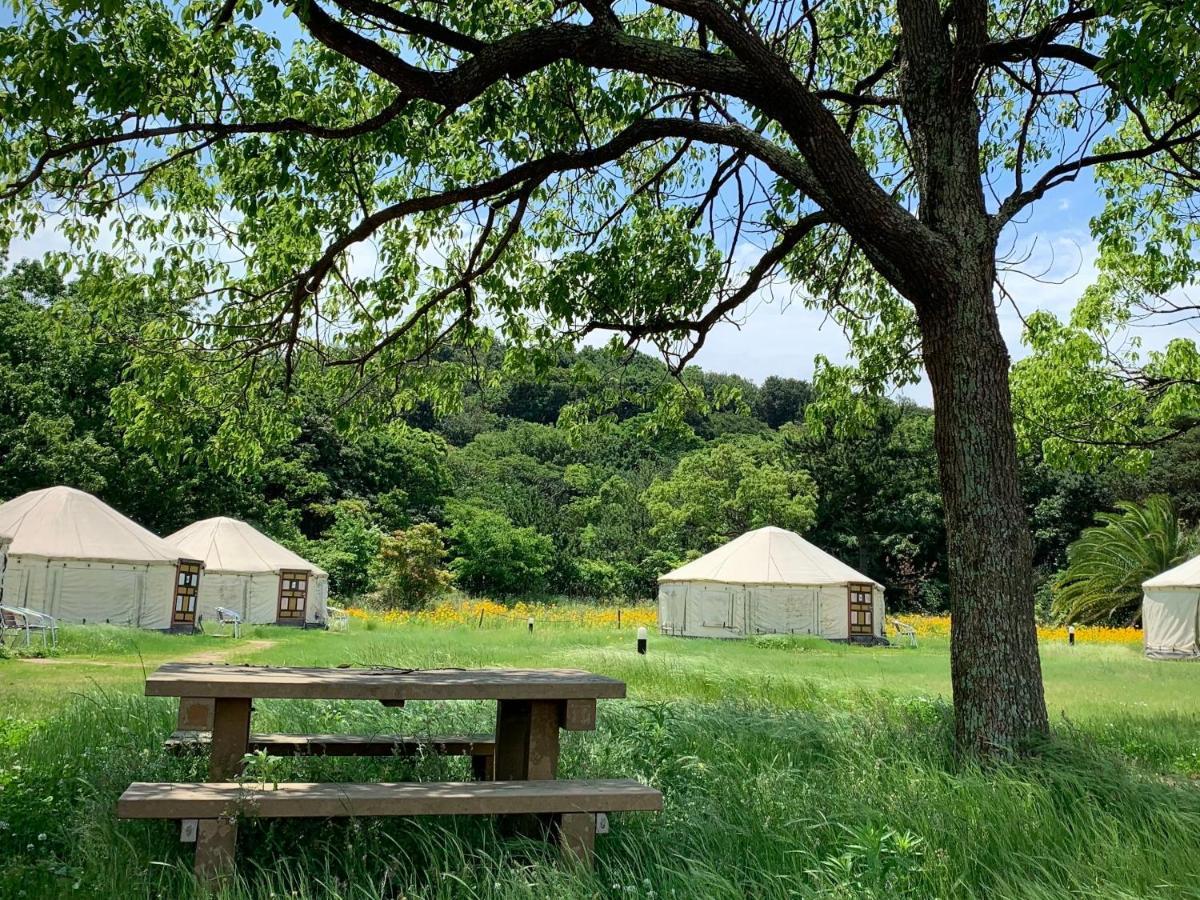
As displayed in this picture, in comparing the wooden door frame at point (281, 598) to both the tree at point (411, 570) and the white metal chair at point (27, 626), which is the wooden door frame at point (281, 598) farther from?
the white metal chair at point (27, 626)

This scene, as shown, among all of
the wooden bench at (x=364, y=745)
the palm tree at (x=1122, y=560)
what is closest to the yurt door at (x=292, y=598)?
the palm tree at (x=1122, y=560)

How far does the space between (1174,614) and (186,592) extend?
75.8 ft

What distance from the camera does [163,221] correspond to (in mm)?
6879

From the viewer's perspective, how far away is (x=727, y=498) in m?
39.2

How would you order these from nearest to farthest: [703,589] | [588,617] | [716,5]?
[716,5], [703,589], [588,617]

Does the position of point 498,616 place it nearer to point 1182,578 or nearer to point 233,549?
point 233,549

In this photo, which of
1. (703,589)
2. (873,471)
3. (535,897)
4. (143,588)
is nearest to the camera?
(535,897)

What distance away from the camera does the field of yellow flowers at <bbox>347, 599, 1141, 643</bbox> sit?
85.5 ft

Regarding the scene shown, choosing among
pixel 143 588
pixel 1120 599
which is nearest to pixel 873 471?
pixel 1120 599

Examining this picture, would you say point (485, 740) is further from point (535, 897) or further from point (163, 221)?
point (163, 221)

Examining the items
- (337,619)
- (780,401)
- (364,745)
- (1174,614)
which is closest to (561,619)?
(337,619)

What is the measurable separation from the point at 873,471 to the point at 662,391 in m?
34.6

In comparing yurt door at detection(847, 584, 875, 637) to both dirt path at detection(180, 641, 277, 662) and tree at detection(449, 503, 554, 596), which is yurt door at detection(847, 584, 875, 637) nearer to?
dirt path at detection(180, 641, 277, 662)

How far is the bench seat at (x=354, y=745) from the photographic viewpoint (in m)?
4.50
